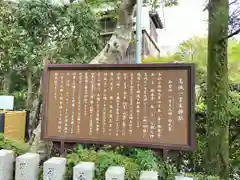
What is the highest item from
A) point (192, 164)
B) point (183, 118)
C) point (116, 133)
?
point (183, 118)

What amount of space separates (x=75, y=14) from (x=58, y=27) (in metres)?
0.98

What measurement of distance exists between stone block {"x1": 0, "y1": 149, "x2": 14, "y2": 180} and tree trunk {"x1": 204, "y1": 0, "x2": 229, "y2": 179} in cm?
268

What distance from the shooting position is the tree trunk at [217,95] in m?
3.70

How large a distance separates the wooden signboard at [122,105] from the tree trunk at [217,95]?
2.22 ft

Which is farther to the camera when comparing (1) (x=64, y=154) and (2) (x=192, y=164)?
(2) (x=192, y=164)

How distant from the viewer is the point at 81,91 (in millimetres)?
3729

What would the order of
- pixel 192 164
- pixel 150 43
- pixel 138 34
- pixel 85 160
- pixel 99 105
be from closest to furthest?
pixel 85 160, pixel 99 105, pixel 192 164, pixel 138 34, pixel 150 43

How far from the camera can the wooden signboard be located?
3340 millimetres

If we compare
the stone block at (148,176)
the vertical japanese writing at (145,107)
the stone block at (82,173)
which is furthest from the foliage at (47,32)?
the stone block at (148,176)

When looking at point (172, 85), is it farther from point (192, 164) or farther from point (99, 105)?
point (192, 164)

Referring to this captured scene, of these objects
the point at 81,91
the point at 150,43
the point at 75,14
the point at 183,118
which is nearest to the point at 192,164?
the point at 183,118

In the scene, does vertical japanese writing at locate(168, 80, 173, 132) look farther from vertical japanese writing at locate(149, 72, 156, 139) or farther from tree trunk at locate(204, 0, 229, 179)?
tree trunk at locate(204, 0, 229, 179)

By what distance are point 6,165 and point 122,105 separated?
1.65 m

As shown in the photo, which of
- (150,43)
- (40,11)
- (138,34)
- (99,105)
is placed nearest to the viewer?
(99,105)
